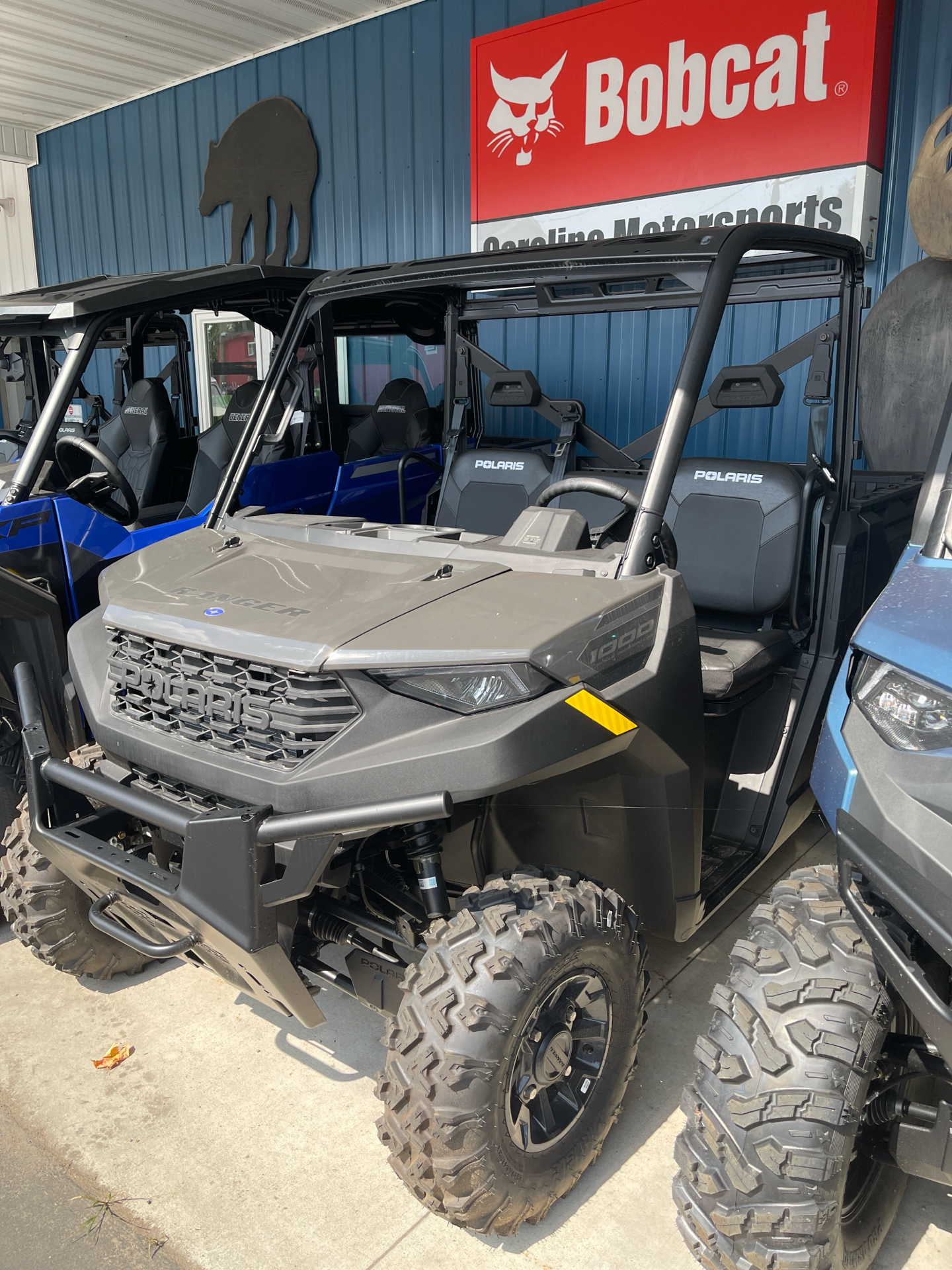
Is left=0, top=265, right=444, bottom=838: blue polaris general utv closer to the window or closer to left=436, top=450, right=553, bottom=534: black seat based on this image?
the window

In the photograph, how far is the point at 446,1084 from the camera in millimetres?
1779

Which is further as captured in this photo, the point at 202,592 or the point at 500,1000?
the point at 202,592

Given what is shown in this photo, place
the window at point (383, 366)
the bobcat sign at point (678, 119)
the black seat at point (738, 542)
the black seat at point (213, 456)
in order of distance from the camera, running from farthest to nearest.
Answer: the window at point (383, 366)
the bobcat sign at point (678, 119)
the black seat at point (213, 456)
the black seat at point (738, 542)

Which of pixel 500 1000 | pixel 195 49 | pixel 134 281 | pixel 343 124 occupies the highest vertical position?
pixel 195 49

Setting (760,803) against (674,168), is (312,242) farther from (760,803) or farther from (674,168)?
(760,803)

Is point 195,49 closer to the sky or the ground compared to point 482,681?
closer to the sky

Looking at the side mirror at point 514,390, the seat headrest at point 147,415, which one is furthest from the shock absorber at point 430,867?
the seat headrest at point 147,415

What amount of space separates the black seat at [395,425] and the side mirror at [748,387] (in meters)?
2.63

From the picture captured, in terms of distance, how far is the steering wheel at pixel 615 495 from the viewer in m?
2.27

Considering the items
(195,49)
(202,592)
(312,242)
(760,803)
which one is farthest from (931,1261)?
(195,49)

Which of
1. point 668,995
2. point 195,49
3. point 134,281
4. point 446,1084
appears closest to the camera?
point 446,1084

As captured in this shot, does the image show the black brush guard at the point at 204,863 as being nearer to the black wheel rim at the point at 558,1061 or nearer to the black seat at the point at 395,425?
the black wheel rim at the point at 558,1061

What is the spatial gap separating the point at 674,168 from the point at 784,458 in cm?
179

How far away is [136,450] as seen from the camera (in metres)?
5.43
